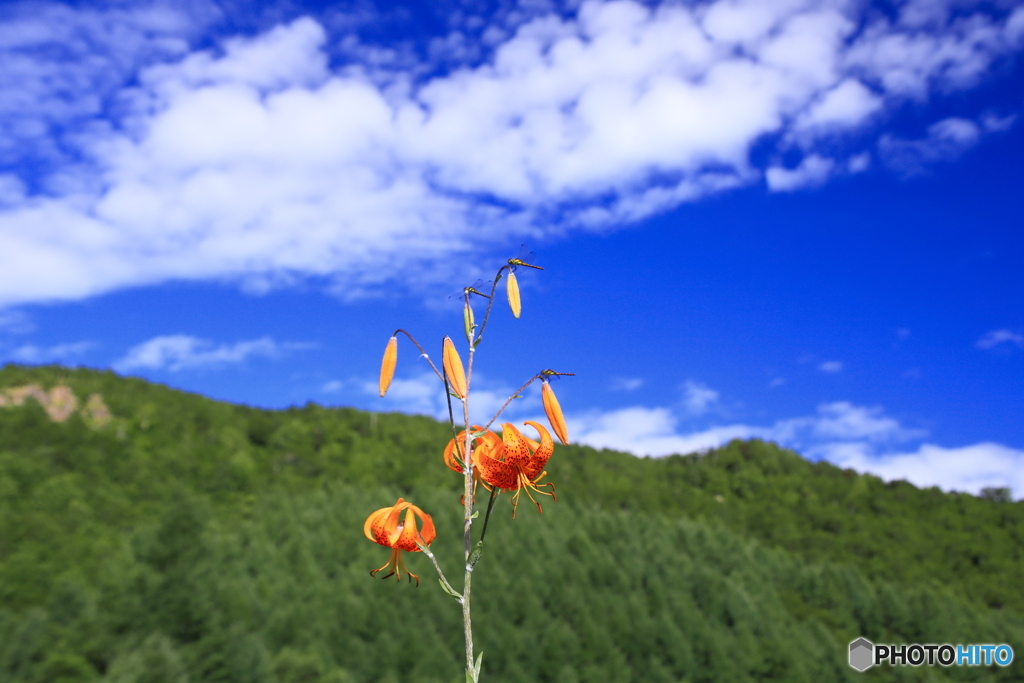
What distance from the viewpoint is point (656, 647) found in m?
26.7

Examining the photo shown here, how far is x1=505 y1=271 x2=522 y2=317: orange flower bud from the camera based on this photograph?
1.58 meters

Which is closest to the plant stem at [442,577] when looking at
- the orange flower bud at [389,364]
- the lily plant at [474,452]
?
the lily plant at [474,452]

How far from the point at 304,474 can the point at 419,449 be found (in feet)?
32.9

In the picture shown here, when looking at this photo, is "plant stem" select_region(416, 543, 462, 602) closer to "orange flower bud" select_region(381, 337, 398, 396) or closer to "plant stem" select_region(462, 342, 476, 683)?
"plant stem" select_region(462, 342, 476, 683)

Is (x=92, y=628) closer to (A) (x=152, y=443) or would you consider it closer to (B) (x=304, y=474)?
(B) (x=304, y=474)

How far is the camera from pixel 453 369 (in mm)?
1454

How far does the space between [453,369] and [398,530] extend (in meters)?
0.39

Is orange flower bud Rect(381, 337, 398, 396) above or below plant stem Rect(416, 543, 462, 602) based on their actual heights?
above

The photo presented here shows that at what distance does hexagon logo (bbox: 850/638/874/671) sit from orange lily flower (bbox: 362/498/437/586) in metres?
32.1

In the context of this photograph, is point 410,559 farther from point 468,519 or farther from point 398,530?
point 468,519

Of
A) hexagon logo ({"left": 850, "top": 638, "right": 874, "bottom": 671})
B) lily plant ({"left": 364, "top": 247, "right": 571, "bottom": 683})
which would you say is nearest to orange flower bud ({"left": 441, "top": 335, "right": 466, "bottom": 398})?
lily plant ({"left": 364, "top": 247, "right": 571, "bottom": 683})

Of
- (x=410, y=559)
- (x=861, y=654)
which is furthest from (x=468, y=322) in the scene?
(x=861, y=654)

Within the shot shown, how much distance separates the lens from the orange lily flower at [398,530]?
4.86ft

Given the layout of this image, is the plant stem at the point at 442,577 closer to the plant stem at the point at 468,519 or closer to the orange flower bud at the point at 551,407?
the plant stem at the point at 468,519
